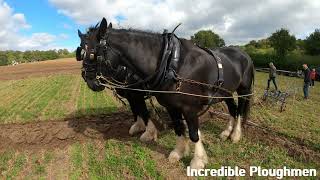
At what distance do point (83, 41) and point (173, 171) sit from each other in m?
2.61

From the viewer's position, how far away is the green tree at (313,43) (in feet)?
163

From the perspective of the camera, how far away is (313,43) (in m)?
50.2

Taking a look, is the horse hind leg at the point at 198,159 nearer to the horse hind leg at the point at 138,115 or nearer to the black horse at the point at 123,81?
the black horse at the point at 123,81

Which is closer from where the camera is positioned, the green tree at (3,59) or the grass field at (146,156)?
the grass field at (146,156)

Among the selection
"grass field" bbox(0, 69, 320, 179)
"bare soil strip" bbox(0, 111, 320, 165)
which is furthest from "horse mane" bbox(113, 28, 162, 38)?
"bare soil strip" bbox(0, 111, 320, 165)

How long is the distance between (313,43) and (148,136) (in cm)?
4875

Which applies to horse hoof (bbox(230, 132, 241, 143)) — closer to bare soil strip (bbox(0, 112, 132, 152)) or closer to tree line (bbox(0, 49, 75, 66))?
bare soil strip (bbox(0, 112, 132, 152))

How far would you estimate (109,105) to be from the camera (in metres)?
12.8

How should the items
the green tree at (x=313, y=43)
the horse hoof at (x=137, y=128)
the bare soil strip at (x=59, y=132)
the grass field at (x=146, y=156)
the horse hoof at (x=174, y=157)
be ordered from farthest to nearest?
the green tree at (x=313, y=43) < the horse hoof at (x=137, y=128) < the bare soil strip at (x=59, y=132) < the horse hoof at (x=174, y=157) < the grass field at (x=146, y=156)

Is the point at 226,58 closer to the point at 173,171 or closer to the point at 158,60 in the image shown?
the point at 158,60

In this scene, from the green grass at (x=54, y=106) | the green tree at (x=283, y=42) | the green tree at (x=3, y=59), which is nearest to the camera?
the green grass at (x=54, y=106)

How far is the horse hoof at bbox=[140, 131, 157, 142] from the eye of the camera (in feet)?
24.7

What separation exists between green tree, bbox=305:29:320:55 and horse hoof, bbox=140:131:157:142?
4782 centimetres

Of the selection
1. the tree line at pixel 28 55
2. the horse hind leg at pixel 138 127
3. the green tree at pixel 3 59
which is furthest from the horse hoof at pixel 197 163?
the green tree at pixel 3 59
